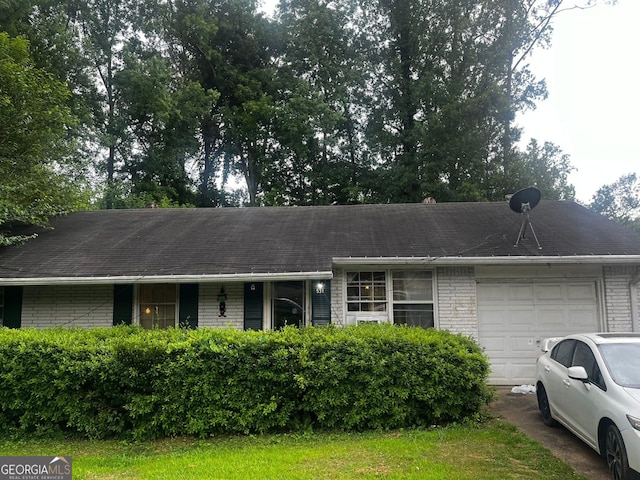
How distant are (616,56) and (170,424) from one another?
1478 centimetres

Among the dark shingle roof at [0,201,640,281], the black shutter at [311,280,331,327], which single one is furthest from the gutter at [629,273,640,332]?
the black shutter at [311,280,331,327]

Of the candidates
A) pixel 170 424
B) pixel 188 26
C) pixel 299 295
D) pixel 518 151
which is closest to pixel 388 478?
pixel 170 424

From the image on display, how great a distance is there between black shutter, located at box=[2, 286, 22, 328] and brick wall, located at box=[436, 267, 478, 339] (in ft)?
27.9

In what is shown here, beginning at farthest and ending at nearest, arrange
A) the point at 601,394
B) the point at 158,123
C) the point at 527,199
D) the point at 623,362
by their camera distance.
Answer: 1. the point at 158,123
2. the point at 527,199
3. the point at 623,362
4. the point at 601,394

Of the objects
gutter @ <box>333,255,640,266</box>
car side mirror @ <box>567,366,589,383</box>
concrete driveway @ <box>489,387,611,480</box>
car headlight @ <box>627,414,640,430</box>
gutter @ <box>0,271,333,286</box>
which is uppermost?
gutter @ <box>333,255,640,266</box>

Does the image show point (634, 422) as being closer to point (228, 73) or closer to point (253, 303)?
point (253, 303)

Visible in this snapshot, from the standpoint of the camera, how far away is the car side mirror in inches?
193

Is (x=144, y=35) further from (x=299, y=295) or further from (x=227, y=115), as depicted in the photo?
(x=299, y=295)

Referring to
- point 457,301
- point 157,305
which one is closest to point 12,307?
point 157,305

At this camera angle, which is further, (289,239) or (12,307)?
(289,239)

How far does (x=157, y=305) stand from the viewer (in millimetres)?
9227

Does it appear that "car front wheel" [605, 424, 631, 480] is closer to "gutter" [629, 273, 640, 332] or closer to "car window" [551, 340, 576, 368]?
"car window" [551, 340, 576, 368]

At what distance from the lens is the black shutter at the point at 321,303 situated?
8602 mm

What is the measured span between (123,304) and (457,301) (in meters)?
6.76
